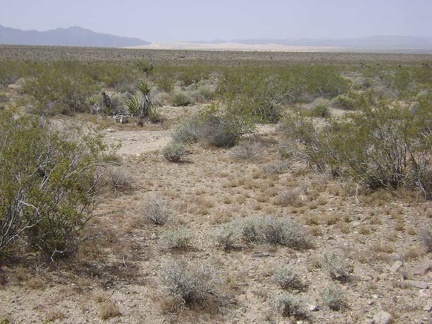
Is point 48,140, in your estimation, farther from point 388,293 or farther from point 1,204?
point 388,293

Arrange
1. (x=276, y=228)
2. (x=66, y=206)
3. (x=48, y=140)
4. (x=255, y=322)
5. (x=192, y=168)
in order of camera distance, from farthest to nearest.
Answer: (x=192, y=168) → (x=276, y=228) → (x=48, y=140) → (x=66, y=206) → (x=255, y=322)

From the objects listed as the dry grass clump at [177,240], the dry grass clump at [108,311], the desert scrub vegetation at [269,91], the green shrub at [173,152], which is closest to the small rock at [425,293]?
the dry grass clump at [177,240]

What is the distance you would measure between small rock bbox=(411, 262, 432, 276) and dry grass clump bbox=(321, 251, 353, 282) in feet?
2.59

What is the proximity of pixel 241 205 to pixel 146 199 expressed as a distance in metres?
1.88

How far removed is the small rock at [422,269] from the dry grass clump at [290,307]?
5.85 ft

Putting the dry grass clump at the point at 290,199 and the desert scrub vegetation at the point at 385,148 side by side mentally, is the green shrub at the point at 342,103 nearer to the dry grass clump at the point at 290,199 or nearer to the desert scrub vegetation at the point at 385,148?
the desert scrub vegetation at the point at 385,148

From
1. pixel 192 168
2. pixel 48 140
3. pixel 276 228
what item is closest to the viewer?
pixel 48 140

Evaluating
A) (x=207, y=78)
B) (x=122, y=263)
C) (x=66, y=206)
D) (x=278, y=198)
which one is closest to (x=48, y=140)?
(x=66, y=206)

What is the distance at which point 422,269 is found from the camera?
547 cm

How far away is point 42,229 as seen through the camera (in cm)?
559

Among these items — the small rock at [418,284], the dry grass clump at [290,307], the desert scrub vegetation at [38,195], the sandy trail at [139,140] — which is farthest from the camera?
the sandy trail at [139,140]

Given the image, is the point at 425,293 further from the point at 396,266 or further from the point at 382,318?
the point at 382,318

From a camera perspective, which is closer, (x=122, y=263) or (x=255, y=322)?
(x=255, y=322)

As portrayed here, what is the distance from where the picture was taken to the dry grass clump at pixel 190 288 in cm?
484
